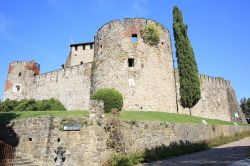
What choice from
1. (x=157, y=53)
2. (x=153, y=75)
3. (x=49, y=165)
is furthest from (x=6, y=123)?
(x=157, y=53)

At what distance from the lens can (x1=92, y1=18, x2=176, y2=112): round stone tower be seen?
21625mm

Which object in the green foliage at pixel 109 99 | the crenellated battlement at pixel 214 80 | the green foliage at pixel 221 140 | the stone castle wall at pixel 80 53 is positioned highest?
Result: the stone castle wall at pixel 80 53

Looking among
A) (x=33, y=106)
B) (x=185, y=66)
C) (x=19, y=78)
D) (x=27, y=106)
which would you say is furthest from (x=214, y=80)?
(x=19, y=78)

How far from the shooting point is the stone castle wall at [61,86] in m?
27.4

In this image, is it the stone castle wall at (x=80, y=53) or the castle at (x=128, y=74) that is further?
the stone castle wall at (x=80, y=53)

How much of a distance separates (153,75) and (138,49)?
2.74 m

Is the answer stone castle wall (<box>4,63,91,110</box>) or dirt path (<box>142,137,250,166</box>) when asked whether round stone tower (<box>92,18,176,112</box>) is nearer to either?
stone castle wall (<box>4,63,91,110</box>)

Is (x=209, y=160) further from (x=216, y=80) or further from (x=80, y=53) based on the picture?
(x=80, y=53)

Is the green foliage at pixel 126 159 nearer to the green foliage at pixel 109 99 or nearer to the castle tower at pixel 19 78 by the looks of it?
the green foliage at pixel 109 99

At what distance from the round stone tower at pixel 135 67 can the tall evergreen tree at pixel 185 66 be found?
97 centimetres

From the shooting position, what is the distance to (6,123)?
45.2ft

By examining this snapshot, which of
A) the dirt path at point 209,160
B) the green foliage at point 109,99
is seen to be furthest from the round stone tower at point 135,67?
the dirt path at point 209,160

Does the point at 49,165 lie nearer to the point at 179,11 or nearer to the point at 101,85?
the point at 101,85

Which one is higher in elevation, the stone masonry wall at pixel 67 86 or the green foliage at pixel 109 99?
the stone masonry wall at pixel 67 86
